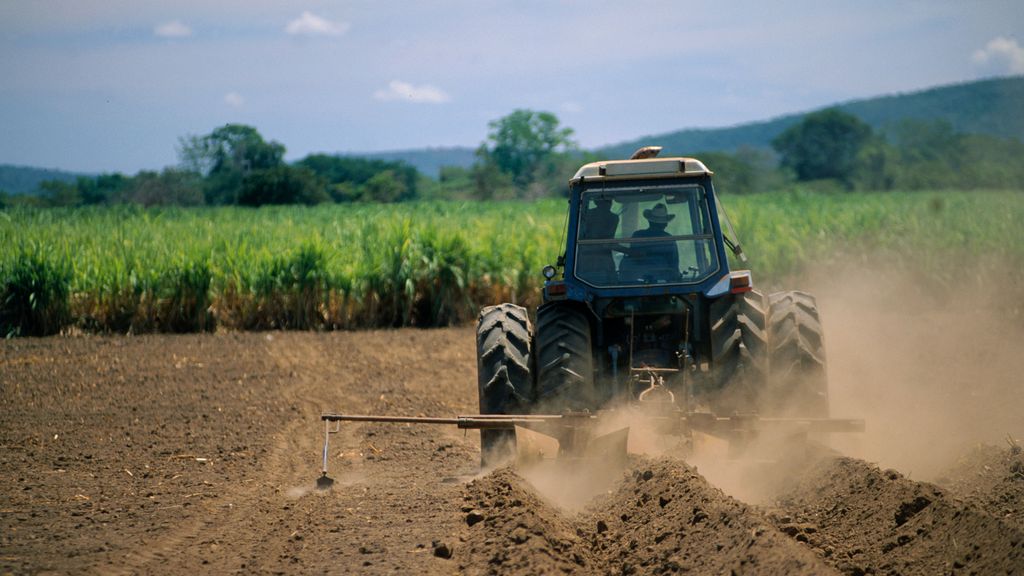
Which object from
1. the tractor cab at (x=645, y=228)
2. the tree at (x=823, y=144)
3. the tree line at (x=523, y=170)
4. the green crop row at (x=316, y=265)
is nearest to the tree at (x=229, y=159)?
the tree line at (x=523, y=170)

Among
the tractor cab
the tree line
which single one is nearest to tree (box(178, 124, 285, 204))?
the tree line

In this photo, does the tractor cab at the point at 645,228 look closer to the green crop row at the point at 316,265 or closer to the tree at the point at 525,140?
the green crop row at the point at 316,265

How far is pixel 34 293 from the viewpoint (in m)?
15.5

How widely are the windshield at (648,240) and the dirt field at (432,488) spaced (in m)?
1.37

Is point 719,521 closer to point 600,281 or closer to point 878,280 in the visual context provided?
point 600,281

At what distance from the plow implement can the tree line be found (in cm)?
1536

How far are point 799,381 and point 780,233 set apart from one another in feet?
46.0

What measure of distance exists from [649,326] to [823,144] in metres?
81.4

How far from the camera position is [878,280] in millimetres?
19781

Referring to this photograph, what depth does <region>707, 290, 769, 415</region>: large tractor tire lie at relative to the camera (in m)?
6.70

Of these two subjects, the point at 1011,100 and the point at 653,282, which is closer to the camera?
the point at 653,282

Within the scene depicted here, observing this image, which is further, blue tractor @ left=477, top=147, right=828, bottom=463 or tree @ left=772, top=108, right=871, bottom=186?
tree @ left=772, top=108, right=871, bottom=186

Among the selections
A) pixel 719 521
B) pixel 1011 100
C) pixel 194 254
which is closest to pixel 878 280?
pixel 194 254

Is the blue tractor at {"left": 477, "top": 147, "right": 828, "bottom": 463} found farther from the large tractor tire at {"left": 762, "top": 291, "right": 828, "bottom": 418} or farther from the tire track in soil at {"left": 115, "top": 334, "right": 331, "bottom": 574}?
the tire track in soil at {"left": 115, "top": 334, "right": 331, "bottom": 574}
